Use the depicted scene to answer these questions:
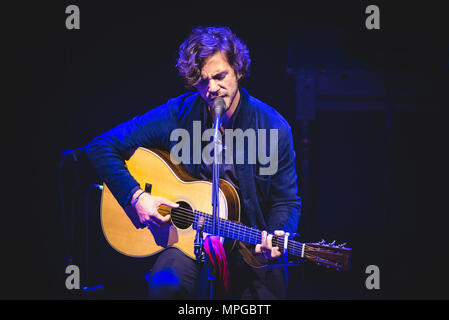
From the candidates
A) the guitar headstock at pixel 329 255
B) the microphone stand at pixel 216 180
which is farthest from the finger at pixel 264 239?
the microphone stand at pixel 216 180

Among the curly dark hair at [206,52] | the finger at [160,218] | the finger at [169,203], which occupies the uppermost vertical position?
the curly dark hair at [206,52]

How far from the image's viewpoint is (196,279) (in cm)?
235

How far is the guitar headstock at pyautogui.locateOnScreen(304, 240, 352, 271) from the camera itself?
2143mm

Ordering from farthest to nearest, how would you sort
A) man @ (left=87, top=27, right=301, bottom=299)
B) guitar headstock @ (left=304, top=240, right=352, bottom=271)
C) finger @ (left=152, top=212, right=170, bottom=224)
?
finger @ (left=152, top=212, right=170, bottom=224) < man @ (left=87, top=27, right=301, bottom=299) < guitar headstock @ (left=304, top=240, right=352, bottom=271)

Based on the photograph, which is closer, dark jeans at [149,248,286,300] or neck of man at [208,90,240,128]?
dark jeans at [149,248,286,300]

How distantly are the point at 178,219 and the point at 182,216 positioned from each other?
0.03 m

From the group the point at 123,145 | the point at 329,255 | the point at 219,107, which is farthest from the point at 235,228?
the point at 123,145

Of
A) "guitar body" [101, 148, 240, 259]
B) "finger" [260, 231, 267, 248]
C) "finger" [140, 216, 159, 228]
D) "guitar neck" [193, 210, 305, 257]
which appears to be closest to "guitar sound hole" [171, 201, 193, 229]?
"guitar body" [101, 148, 240, 259]

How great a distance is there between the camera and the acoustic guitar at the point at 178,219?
7.16ft

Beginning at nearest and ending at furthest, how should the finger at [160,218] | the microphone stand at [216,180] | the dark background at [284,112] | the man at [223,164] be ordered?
the microphone stand at [216,180] < the man at [223,164] < the finger at [160,218] < the dark background at [284,112]

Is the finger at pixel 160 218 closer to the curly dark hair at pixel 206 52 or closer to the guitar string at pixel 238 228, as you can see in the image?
the guitar string at pixel 238 228

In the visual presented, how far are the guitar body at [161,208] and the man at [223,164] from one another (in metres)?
0.06

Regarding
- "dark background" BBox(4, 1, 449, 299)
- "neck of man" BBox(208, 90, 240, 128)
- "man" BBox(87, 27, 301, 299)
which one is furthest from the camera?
"dark background" BBox(4, 1, 449, 299)

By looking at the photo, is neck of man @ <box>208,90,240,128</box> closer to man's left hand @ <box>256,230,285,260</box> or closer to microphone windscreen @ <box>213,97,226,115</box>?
microphone windscreen @ <box>213,97,226,115</box>
